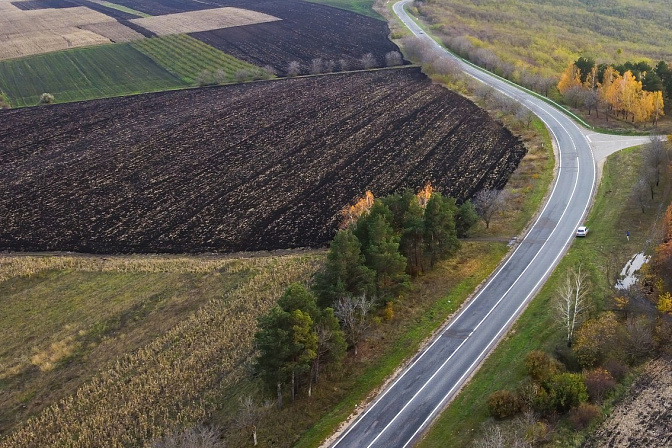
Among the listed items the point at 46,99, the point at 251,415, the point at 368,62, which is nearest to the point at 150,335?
the point at 251,415

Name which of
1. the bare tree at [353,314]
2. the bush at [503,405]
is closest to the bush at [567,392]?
the bush at [503,405]

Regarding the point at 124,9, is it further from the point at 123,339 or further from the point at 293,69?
the point at 123,339

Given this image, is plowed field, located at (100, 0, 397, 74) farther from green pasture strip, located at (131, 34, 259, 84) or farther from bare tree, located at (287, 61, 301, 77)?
green pasture strip, located at (131, 34, 259, 84)

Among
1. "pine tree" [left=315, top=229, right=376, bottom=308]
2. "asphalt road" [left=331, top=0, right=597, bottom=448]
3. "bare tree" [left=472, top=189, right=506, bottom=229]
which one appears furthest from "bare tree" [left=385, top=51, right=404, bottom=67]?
"pine tree" [left=315, top=229, right=376, bottom=308]

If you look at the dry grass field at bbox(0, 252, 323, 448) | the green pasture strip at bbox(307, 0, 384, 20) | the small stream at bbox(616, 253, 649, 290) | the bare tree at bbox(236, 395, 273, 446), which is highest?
the green pasture strip at bbox(307, 0, 384, 20)

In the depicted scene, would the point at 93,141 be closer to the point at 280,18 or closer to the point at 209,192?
the point at 209,192

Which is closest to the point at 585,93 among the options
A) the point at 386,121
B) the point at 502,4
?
the point at 386,121
